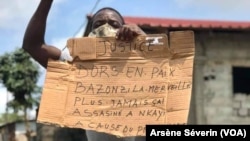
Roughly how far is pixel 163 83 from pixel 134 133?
0.78ft

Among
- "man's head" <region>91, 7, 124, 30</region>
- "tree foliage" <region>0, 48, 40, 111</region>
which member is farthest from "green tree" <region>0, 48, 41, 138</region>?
"man's head" <region>91, 7, 124, 30</region>

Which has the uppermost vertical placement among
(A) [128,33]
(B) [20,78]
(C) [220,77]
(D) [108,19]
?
(B) [20,78]

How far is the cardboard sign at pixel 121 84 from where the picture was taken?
237 cm

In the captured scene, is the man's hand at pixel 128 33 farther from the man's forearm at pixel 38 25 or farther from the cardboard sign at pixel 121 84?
the man's forearm at pixel 38 25

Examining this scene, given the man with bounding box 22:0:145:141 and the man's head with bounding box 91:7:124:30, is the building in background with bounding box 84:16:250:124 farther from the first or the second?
the man with bounding box 22:0:145:141

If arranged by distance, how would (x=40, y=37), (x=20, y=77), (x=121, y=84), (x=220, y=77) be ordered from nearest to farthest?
(x=121, y=84)
(x=40, y=37)
(x=220, y=77)
(x=20, y=77)

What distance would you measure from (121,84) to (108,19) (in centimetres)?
34

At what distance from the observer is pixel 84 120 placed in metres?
2.38

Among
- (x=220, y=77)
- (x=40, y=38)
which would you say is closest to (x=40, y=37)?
(x=40, y=38)

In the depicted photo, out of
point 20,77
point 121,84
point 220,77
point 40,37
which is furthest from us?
point 20,77

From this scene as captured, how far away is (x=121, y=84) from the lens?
2426 millimetres

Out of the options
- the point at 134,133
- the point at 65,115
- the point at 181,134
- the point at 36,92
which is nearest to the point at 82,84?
the point at 65,115

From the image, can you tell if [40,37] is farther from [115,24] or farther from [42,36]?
[115,24]

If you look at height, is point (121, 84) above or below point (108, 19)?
below
